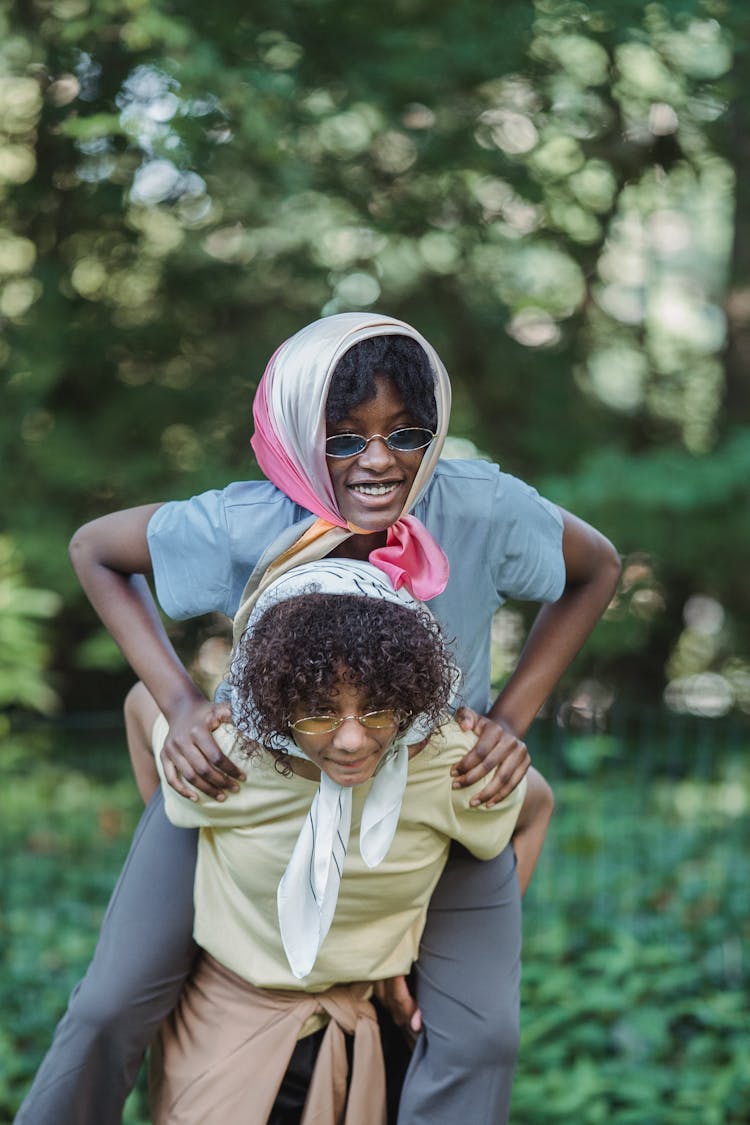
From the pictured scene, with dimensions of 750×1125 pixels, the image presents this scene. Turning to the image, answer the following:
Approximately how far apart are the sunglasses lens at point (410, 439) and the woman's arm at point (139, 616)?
50 centimetres

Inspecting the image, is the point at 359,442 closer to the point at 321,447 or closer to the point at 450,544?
the point at 321,447

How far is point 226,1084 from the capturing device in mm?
2357

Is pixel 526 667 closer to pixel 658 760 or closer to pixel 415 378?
pixel 415 378

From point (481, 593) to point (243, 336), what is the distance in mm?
3951

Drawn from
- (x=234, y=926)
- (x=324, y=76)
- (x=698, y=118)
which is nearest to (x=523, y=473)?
(x=698, y=118)

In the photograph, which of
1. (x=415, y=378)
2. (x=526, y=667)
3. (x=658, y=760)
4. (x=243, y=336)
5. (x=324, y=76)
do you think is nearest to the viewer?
(x=415, y=378)

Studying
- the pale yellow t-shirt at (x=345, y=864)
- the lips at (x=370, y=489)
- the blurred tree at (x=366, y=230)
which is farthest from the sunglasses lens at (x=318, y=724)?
the blurred tree at (x=366, y=230)

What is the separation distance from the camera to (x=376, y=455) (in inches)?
89.0

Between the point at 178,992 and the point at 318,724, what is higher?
the point at 318,724

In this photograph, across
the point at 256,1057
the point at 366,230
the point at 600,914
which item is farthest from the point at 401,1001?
the point at 366,230

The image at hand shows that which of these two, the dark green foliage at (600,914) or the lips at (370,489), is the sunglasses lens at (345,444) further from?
the dark green foliage at (600,914)

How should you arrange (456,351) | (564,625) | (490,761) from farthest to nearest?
(456,351) < (564,625) < (490,761)

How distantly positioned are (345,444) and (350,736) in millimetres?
511

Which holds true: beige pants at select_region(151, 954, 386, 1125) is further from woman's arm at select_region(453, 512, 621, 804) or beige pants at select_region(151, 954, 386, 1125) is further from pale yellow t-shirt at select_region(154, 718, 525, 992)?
woman's arm at select_region(453, 512, 621, 804)
